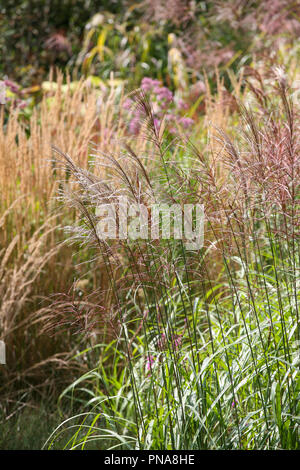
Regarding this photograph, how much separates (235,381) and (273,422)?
0.48ft

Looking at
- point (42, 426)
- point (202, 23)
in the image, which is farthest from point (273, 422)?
point (202, 23)

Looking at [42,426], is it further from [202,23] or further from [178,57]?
[202,23]

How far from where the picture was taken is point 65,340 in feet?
9.37

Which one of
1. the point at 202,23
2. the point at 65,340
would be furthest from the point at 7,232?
the point at 202,23

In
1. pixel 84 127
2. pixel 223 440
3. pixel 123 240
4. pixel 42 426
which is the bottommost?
pixel 42 426

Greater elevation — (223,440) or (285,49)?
(285,49)

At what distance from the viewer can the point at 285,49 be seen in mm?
5625

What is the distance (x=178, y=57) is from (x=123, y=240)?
472 centimetres
